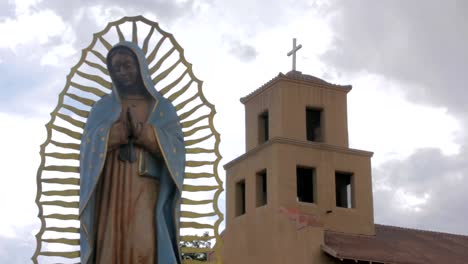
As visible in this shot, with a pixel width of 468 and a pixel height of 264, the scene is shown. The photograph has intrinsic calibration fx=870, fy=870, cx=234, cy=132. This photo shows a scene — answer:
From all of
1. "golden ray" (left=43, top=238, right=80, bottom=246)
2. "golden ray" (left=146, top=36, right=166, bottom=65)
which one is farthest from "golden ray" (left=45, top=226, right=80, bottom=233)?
"golden ray" (left=146, top=36, right=166, bottom=65)

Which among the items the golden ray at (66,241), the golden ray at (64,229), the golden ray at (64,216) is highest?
the golden ray at (64,216)

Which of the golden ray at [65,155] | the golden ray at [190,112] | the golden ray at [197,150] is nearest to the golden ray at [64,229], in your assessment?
the golden ray at [65,155]

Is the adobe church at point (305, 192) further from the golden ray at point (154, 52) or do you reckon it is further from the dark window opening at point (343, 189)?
the golden ray at point (154, 52)

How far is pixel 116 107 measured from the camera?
9.59 metres

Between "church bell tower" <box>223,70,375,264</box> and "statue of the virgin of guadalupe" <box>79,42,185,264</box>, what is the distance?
38.6 ft

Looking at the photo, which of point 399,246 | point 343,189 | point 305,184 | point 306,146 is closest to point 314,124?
point 306,146

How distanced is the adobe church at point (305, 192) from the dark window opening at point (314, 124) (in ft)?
0.09

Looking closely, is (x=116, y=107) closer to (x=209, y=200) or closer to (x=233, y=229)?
(x=209, y=200)

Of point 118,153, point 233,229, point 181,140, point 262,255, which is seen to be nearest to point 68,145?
point 118,153

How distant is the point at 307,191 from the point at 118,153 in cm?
1403

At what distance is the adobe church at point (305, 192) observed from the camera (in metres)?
21.3

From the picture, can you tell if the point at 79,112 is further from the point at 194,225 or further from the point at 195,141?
the point at 194,225

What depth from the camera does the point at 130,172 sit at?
941cm

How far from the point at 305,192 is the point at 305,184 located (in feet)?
0.70
